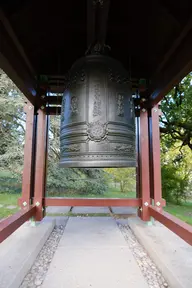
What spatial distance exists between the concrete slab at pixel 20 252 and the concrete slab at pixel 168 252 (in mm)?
1401

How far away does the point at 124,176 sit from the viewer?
321 inches

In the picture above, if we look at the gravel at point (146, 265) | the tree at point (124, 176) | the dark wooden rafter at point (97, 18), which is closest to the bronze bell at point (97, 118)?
the dark wooden rafter at point (97, 18)

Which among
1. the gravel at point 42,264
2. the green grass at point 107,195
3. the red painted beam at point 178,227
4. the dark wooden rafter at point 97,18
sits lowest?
the green grass at point 107,195

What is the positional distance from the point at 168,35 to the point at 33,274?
9.99 feet

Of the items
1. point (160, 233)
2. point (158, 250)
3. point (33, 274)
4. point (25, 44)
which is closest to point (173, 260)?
point (158, 250)

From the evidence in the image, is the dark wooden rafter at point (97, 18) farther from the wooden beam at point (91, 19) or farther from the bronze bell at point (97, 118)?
the bronze bell at point (97, 118)

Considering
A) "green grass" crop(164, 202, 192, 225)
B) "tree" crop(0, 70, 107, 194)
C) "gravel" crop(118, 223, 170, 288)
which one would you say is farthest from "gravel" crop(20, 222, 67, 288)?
"tree" crop(0, 70, 107, 194)

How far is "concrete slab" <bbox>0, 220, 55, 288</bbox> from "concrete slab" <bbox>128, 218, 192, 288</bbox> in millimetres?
1401

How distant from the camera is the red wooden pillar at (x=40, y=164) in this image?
3.24 m

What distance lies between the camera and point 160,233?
278cm

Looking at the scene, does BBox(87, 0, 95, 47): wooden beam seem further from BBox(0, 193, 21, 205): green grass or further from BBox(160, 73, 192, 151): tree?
BBox(0, 193, 21, 205): green grass

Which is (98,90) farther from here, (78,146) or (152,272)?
(152,272)

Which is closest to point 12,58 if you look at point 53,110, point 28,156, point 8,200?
point 53,110

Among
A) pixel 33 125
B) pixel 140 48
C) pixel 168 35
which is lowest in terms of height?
pixel 33 125
